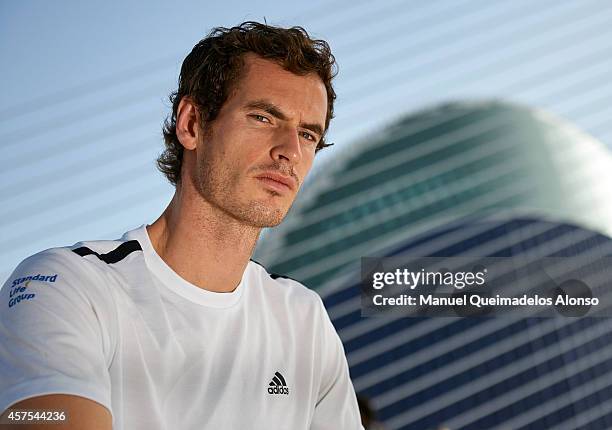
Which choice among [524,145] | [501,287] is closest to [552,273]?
[501,287]

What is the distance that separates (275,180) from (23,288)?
20.3 inches

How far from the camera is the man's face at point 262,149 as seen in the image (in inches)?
56.0

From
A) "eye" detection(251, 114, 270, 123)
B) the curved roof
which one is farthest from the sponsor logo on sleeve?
the curved roof

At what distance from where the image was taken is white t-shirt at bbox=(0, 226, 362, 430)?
3.42 feet

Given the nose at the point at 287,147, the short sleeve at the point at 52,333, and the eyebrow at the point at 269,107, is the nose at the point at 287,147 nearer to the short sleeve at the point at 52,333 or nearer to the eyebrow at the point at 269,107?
the eyebrow at the point at 269,107

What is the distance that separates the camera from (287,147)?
56.2 inches

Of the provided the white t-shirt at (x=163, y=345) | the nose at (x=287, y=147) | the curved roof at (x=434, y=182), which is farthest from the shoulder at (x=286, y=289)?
the curved roof at (x=434, y=182)

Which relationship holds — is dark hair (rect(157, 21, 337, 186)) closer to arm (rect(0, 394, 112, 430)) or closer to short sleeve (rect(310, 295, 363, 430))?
short sleeve (rect(310, 295, 363, 430))

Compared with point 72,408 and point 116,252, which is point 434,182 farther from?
point 72,408

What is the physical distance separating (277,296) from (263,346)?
14 centimetres

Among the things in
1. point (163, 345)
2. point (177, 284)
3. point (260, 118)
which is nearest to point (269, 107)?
point (260, 118)

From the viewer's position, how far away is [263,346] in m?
1.42

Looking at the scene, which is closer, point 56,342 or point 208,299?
point 56,342

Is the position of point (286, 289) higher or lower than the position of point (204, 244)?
lower
